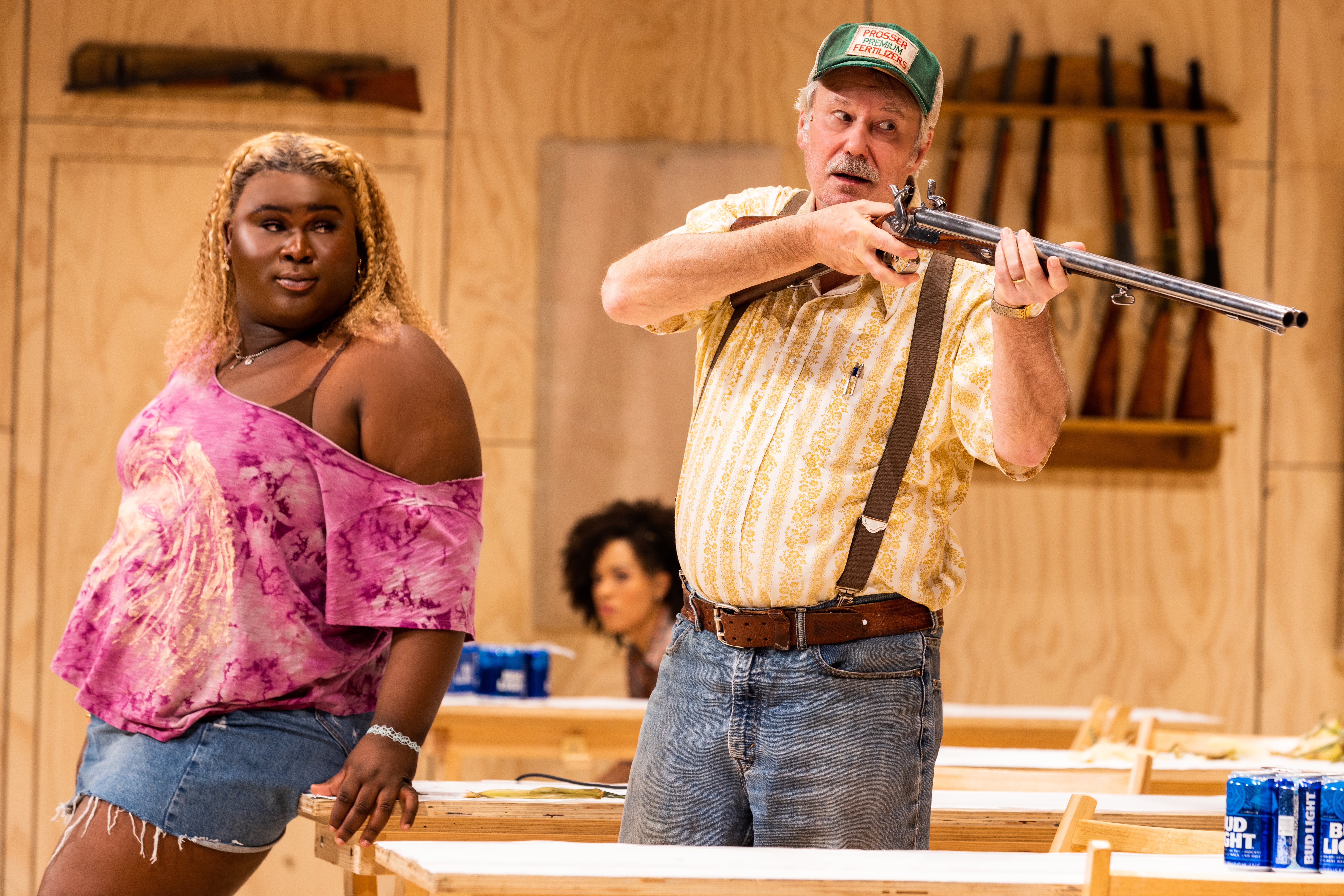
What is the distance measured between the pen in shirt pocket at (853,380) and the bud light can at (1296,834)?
71cm

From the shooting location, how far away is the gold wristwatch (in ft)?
5.44

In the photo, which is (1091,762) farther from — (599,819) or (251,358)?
(251,358)

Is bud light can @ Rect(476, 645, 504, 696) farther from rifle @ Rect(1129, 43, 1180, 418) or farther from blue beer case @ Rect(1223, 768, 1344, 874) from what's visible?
blue beer case @ Rect(1223, 768, 1344, 874)

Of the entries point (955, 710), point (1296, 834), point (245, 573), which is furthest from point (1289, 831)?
point (955, 710)

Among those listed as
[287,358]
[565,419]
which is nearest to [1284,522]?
[565,419]

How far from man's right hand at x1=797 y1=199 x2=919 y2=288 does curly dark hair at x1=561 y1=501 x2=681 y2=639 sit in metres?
2.31

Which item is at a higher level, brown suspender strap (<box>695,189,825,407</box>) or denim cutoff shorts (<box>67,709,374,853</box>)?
brown suspender strap (<box>695,189,825,407</box>)

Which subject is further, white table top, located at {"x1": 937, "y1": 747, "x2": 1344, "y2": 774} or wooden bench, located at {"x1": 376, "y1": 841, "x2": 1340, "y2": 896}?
white table top, located at {"x1": 937, "y1": 747, "x2": 1344, "y2": 774}

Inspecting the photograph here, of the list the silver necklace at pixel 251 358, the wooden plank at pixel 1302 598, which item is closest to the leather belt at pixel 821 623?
the silver necklace at pixel 251 358

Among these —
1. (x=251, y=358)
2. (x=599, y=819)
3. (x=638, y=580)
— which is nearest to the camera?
(x=251, y=358)

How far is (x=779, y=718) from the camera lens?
1.76 meters

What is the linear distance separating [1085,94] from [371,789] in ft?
13.0

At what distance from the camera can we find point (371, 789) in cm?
174

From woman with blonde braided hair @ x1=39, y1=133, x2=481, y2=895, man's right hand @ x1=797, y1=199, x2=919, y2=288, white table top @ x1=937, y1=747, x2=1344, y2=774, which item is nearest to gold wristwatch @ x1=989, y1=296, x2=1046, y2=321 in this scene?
man's right hand @ x1=797, y1=199, x2=919, y2=288
